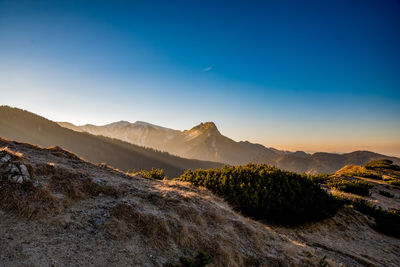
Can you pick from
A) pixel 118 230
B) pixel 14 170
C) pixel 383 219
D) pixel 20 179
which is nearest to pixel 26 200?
pixel 20 179

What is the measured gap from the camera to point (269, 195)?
631 cm

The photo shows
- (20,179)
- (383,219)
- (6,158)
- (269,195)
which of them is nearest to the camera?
(20,179)

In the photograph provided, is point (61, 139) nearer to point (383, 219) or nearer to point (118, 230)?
point (118, 230)

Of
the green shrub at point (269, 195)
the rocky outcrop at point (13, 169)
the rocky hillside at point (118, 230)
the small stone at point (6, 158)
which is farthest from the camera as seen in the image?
the green shrub at point (269, 195)

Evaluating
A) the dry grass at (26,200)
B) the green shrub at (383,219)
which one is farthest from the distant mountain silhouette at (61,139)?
the dry grass at (26,200)

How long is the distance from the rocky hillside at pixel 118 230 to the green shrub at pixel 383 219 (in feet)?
5.93

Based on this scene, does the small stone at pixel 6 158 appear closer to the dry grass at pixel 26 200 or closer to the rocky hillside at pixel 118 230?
the rocky hillside at pixel 118 230

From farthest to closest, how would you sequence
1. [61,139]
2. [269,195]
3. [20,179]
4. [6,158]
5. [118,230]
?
[61,139] < [269,195] < [6,158] < [20,179] < [118,230]

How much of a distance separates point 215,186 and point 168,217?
141 inches

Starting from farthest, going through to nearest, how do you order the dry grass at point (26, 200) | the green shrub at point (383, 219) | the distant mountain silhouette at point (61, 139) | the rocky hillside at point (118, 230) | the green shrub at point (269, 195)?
the distant mountain silhouette at point (61, 139) → the green shrub at point (383, 219) → the green shrub at point (269, 195) → the dry grass at point (26, 200) → the rocky hillside at point (118, 230)

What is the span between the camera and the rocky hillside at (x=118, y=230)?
8.45 ft

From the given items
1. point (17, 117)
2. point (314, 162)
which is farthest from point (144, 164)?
point (314, 162)

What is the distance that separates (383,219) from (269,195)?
4933mm

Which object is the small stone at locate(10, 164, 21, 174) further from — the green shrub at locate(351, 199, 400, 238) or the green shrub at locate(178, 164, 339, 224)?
the green shrub at locate(351, 199, 400, 238)
